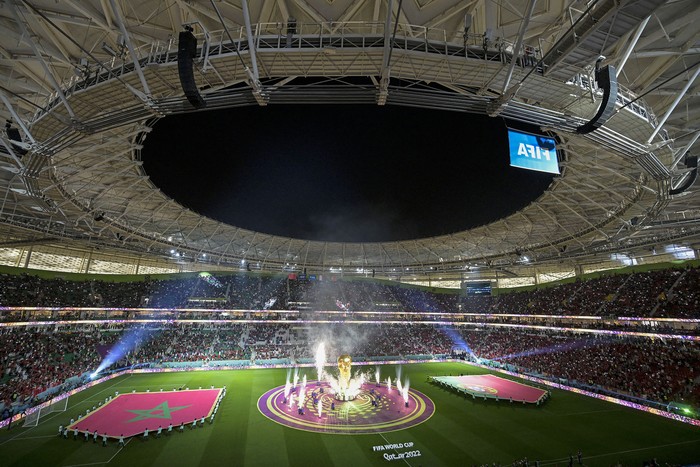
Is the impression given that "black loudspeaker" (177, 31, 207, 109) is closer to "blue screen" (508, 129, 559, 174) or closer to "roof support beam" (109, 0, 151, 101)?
"roof support beam" (109, 0, 151, 101)

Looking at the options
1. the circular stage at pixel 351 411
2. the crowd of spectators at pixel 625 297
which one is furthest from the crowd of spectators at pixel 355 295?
the circular stage at pixel 351 411

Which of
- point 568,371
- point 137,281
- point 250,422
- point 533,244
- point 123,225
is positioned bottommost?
point 250,422

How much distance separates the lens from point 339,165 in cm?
2800

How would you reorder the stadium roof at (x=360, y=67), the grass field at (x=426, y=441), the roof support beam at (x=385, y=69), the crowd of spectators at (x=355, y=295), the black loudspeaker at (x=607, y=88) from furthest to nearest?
the crowd of spectators at (x=355, y=295)
the grass field at (x=426, y=441)
the stadium roof at (x=360, y=67)
the black loudspeaker at (x=607, y=88)
the roof support beam at (x=385, y=69)

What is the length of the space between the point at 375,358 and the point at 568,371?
86.9 feet

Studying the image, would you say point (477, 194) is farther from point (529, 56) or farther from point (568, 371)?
point (568, 371)

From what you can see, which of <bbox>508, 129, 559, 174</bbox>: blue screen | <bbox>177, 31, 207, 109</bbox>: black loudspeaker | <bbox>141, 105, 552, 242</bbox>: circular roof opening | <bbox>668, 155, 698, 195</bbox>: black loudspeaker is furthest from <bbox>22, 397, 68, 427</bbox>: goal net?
<bbox>668, 155, 698, 195</bbox>: black loudspeaker

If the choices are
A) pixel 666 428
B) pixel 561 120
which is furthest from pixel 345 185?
pixel 666 428

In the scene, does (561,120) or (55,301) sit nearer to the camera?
(561,120)

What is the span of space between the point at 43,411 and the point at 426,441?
3032 centimetres

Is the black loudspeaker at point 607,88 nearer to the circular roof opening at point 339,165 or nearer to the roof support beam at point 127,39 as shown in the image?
the circular roof opening at point 339,165

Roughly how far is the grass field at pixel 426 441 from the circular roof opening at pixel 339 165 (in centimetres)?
1983

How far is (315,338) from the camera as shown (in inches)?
2483

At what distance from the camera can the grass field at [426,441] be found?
20.8 metres
